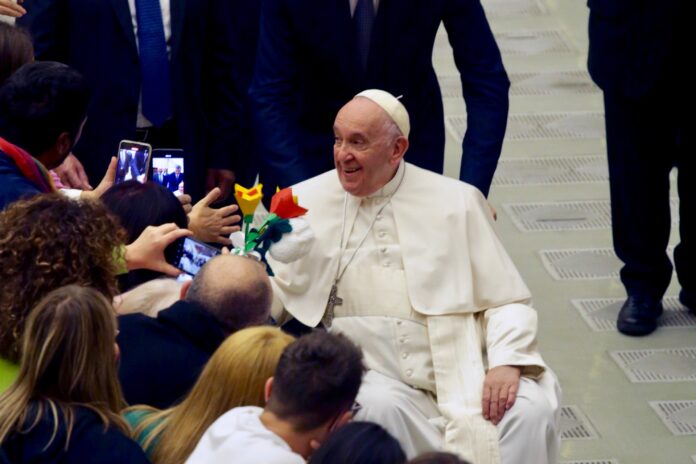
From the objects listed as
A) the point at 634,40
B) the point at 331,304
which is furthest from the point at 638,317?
the point at 331,304

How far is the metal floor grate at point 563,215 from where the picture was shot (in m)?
7.44

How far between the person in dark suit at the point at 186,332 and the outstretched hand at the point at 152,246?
1.40 ft

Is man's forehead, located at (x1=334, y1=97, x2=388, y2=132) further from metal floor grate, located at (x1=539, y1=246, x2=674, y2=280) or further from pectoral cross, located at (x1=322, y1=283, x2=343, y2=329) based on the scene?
metal floor grate, located at (x1=539, y1=246, x2=674, y2=280)

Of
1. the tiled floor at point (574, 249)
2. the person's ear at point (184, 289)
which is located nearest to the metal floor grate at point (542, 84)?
the tiled floor at point (574, 249)

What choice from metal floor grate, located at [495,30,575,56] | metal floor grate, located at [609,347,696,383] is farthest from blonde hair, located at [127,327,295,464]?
metal floor grate, located at [495,30,575,56]

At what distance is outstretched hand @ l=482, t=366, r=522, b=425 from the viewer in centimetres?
428

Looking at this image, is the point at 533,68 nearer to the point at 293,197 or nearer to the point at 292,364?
the point at 293,197

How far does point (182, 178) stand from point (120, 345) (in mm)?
1549

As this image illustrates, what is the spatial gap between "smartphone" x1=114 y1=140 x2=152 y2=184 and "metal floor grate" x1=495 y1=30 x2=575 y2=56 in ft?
17.4

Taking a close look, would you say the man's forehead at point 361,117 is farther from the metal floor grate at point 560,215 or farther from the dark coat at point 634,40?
the metal floor grate at point 560,215

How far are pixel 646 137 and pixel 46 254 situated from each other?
10.7 feet

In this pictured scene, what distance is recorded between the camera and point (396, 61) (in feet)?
17.1

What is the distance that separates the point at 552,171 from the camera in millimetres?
8141

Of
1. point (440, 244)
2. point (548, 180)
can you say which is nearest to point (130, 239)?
point (440, 244)
